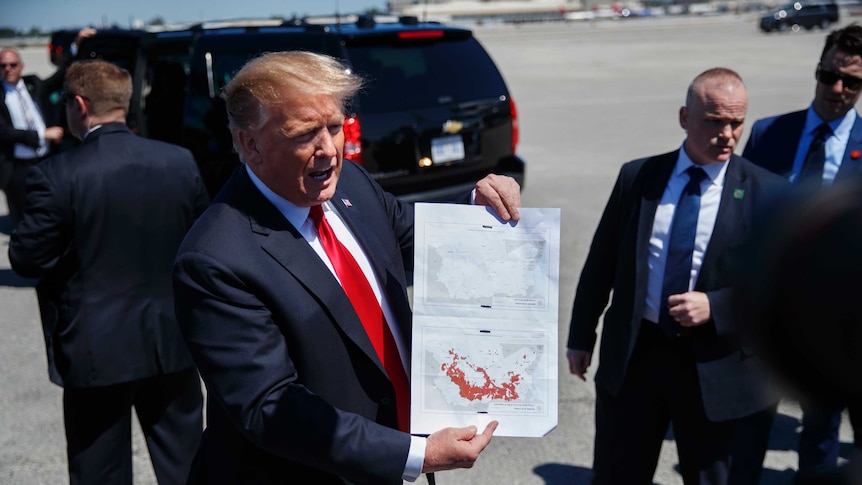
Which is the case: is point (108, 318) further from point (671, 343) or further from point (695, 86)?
point (695, 86)

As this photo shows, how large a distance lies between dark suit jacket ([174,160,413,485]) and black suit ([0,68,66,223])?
21.5 ft

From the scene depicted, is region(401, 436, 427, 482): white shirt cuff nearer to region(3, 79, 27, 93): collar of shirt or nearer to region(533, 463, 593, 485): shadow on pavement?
region(533, 463, 593, 485): shadow on pavement

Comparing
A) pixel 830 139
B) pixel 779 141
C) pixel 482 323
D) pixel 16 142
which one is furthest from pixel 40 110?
pixel 482 323

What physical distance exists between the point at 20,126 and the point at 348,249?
721 centimetres

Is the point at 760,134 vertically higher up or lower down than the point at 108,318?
higher up

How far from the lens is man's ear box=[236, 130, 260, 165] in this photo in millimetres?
2032

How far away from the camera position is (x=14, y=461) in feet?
15.0

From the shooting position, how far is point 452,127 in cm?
744

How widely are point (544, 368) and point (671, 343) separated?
1.21m

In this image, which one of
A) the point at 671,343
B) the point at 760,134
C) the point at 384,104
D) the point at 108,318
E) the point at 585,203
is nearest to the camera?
the point at 671,343

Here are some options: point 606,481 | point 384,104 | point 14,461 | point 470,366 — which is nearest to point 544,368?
point 470,366

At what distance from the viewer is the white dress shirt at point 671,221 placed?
314 centimetres

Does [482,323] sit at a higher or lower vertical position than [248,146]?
lower

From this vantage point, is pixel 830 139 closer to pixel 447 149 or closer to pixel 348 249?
pixel 348 249
